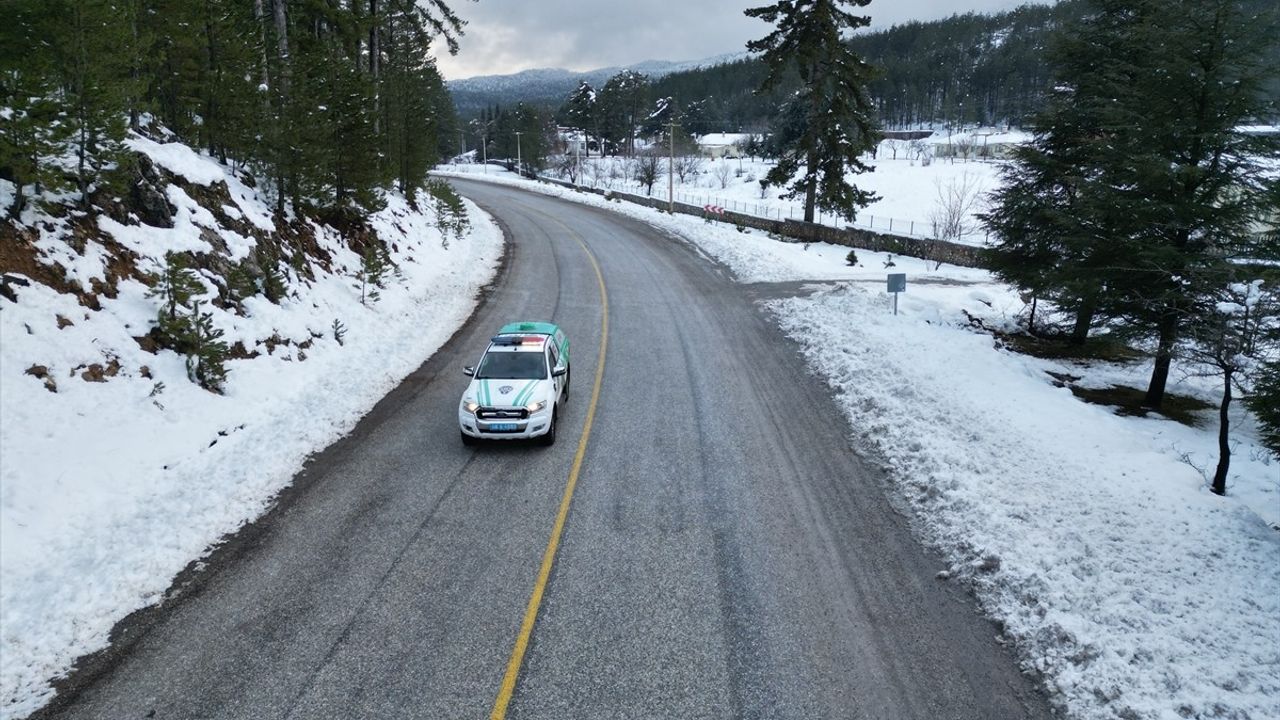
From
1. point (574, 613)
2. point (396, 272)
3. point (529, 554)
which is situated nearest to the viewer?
point (574, 613)

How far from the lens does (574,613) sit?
689 centimetres

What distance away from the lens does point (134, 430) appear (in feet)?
30.9

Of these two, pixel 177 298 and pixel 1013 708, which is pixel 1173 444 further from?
pixel 177 298

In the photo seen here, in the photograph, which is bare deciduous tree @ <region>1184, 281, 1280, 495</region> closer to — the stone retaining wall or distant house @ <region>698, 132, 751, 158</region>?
the stone retaining wall

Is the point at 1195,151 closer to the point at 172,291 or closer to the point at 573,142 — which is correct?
the point at 172,291

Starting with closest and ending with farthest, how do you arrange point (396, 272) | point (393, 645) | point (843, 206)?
point (393, 645) → point (396, 272) → point (843, 206)

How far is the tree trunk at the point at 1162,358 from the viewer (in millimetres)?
12730

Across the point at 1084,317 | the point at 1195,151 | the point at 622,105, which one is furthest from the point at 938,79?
the point at 1195,151

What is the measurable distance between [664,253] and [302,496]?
2366 centimetres

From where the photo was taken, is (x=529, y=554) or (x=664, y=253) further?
(x=664, y=253)

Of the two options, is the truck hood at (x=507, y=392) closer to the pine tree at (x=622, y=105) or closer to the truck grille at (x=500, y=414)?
the truck grille at (x=500, y=414)

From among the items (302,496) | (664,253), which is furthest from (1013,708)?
(664,253)

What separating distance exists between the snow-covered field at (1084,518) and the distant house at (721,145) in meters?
113

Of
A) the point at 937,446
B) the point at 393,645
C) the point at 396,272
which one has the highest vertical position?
the point at 396,272
